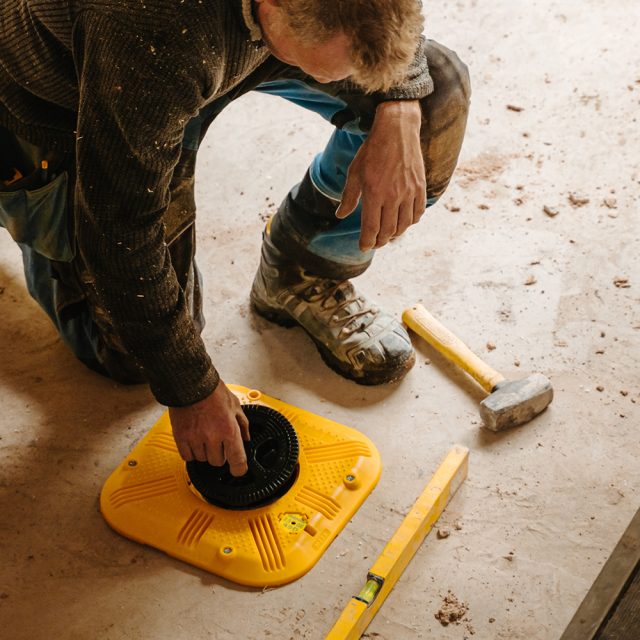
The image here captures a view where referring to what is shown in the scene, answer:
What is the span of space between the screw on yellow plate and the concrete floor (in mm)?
38

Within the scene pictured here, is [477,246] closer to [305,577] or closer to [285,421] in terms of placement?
[285,421]

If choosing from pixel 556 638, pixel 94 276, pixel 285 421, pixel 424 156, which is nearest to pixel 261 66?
pixel 424 156

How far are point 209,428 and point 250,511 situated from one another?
23 centimetres

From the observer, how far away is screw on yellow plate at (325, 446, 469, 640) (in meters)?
1.43

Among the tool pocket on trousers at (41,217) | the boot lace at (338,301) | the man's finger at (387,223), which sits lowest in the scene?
the boot lace at (338,301)

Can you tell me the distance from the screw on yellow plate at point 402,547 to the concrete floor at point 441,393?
0.04m

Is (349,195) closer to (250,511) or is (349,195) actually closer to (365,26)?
(365,26)

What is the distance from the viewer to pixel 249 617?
152cm

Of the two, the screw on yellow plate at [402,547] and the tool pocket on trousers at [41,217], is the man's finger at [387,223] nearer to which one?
the screw on yellow plate at [402,547]

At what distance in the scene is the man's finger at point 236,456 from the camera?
149 cm

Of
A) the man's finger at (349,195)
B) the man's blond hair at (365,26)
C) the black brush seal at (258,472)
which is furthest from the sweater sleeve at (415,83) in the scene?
the black brush seal at (258,472)

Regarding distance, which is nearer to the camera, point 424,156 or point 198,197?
point 424,156

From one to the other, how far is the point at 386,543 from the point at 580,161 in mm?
1278

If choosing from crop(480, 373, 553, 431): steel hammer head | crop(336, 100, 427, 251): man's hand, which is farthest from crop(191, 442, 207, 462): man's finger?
crop(480, 373, 553, 431): steel hammer head
